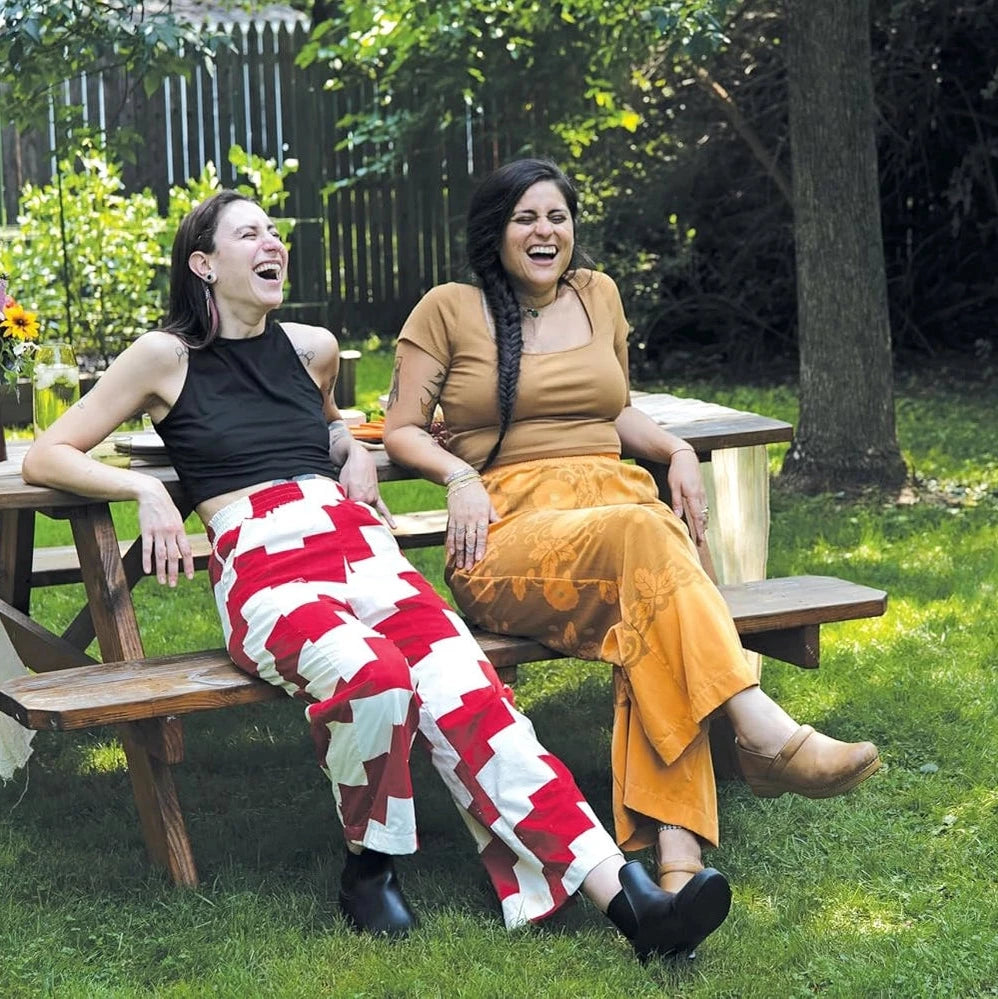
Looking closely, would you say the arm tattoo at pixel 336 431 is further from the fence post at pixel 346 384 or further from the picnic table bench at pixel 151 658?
the fence post at pixel 346 384

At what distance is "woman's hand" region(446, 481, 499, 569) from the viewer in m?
3.50

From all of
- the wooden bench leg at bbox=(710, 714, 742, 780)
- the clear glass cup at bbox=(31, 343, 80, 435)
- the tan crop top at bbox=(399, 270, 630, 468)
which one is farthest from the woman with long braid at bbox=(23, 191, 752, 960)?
the wooden bench leg at bbox=(710, 714, 742, 780)

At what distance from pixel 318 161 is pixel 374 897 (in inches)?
355

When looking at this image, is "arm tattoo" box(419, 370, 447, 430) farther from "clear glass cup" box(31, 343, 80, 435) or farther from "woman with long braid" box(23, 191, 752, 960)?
"clear glass cup" box(31, 343, 80, 435)

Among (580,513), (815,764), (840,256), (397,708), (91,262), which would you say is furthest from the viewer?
(91,262)

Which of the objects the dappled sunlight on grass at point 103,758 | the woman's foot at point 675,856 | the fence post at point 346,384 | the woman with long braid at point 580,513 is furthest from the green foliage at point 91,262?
the woman's foot at point 675,856

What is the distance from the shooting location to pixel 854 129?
6676 mm

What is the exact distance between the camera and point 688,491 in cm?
381

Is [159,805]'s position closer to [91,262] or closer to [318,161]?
[91,262]

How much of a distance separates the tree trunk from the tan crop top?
10.4 feet

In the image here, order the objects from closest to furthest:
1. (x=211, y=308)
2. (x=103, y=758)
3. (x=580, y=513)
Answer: (x=580, y=513), (x=211, y=308), (x=103, y=758)

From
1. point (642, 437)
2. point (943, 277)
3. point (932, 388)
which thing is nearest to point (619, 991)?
point (642, 437)

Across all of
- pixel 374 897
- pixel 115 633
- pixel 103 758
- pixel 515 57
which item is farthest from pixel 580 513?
pixel 515 57

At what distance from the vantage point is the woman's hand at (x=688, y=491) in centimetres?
382
